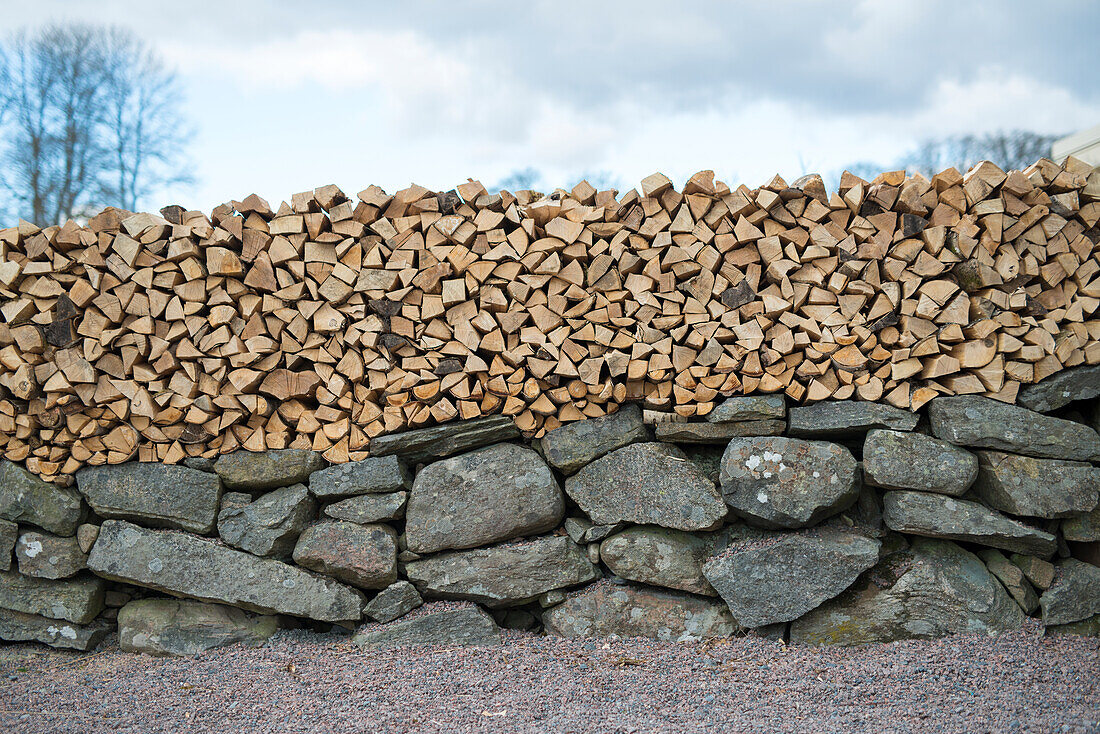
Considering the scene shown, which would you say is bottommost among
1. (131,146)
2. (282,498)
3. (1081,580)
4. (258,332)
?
(1081,580)

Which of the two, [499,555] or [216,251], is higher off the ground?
[216,251]

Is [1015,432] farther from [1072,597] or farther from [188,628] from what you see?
[188,628]

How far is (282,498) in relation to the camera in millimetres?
3406

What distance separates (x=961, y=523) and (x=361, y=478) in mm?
2676

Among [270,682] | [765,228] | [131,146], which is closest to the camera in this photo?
[270,682]

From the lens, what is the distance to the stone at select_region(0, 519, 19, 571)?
3.49 meters

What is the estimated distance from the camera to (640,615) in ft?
10.7

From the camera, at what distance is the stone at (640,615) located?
127 inches

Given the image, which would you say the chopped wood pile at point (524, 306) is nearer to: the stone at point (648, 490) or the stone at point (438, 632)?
the stone at point (648, 490)

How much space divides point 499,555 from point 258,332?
5.06 ft

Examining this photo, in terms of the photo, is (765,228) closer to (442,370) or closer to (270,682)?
(442,370)

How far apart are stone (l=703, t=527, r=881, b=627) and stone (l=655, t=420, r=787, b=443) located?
0.48 meters

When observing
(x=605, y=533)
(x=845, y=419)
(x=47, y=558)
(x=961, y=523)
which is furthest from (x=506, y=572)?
(x=47, y=558)

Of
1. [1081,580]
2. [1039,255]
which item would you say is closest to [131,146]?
[1039,255]
